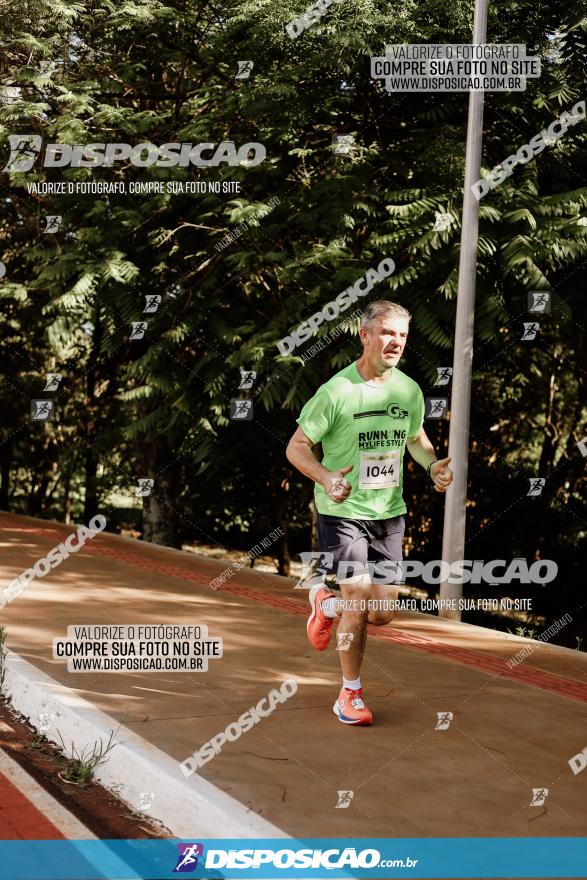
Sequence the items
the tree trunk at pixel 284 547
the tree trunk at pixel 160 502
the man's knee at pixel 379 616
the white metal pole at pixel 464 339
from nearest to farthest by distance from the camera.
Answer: the man's knee at pixel 379 616 < the white metal pole at pixel 464 339 < the tree trunk at pixel 160 502 < the tree trunk at pixel 284 547

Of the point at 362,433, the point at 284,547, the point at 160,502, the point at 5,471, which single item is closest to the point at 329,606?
the point at 362,433

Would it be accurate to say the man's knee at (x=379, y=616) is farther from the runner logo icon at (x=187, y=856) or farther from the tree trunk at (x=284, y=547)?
the tree trunk at (x=284, y=547)

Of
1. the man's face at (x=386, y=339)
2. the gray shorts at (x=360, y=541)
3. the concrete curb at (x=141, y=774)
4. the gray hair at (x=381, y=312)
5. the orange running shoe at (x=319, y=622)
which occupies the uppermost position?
the gray hair at (x=381, y=312)

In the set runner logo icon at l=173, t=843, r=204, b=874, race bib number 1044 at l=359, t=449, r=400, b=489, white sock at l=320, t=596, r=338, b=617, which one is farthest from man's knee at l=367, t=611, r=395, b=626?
Result: runner logo icon at l=173, t=843, r=204, b=874

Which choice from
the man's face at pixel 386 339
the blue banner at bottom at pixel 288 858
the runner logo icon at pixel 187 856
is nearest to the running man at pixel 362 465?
the man's face at pixel 386 339

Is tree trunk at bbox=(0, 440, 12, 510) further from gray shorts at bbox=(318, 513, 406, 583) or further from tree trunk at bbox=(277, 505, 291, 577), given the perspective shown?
gray shorts at bbox=(318, 513, 406, 583)

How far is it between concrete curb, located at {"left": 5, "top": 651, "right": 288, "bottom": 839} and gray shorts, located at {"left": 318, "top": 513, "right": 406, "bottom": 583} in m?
1.41

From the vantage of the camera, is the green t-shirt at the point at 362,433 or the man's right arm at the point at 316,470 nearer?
the man's right arm at the point at 316,470

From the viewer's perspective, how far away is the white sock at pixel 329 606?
532 cm

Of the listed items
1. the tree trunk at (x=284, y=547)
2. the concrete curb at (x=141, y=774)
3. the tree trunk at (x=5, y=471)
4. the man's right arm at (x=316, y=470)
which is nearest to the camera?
the concrete curb at (x=141, y=774)

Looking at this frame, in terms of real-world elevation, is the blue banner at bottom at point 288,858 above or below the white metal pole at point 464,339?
below

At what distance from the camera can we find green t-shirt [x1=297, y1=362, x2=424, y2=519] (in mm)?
5180

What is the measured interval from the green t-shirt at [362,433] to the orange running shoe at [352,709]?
103 cm

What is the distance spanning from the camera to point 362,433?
17.1ft
